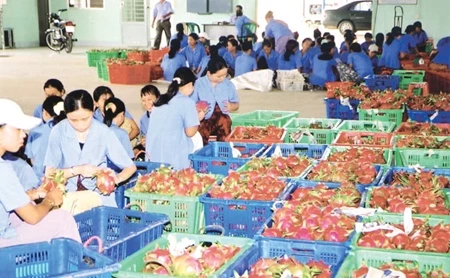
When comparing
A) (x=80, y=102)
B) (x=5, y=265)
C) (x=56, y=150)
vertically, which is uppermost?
(x=80, y=102)

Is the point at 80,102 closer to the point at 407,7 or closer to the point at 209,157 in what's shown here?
the point at 209,157

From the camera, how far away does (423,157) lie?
608 cm

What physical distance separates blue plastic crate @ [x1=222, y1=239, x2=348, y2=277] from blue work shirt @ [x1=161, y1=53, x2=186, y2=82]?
11.2 metres

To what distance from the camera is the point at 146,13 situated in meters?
25.2

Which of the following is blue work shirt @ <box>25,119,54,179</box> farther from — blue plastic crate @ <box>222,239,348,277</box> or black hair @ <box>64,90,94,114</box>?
blue plastic crate @ <box>222,239,348,277</box>

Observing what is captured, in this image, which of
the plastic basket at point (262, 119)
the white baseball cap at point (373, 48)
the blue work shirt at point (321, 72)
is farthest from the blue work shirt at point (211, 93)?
the white baseball cap at point (373, 48)

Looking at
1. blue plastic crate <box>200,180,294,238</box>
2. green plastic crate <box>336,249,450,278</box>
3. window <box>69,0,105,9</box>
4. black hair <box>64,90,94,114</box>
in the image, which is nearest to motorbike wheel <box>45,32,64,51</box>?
window <box>69,0,105,9</box>

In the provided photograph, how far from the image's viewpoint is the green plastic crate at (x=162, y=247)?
344 centimetres

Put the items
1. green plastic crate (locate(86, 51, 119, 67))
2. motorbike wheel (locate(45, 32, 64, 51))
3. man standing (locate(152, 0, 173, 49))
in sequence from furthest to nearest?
motorbike wheel (locate(45, 32, 64, 51)) < man standing (locate(152, 0, 173, 49)) < green plastic crate (locate(86, 51, 119, 67))

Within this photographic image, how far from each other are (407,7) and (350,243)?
16451 mm

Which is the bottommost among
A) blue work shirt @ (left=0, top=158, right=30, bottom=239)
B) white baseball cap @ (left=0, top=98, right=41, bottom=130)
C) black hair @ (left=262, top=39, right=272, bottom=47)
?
blue work shirt @ (left=0, top=158, right=30, bottom=239)

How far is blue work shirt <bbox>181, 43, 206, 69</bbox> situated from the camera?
15859 millimetres

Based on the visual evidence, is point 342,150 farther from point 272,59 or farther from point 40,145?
point 272,59

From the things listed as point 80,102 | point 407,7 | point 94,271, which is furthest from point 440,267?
point 407,7
